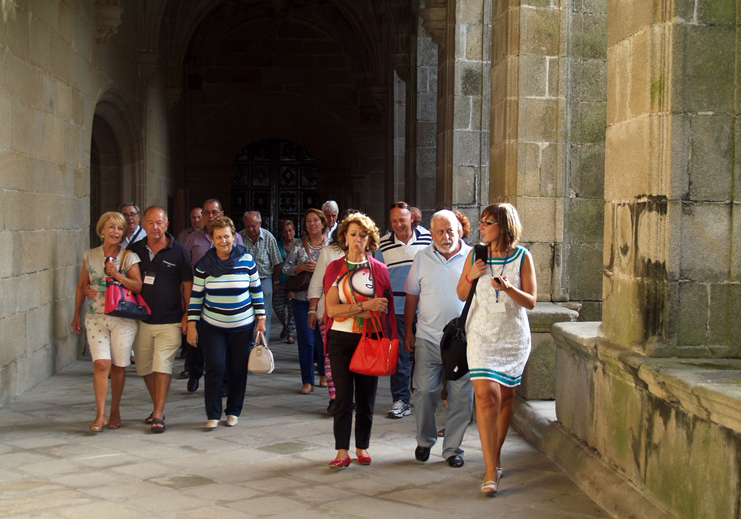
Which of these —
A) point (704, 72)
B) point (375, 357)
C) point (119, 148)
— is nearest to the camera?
point (704, 72)

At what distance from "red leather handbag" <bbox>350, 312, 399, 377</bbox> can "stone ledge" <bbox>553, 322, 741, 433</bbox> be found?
35.7 inches

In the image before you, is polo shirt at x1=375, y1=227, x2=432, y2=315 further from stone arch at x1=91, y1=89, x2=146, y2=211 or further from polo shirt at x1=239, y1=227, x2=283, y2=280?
stone arch at x1=91, y1=89, x2=146, y2=211

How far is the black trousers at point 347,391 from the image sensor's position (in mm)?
4785

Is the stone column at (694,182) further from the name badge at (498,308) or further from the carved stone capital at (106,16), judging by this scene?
the carved stone capital at (106,16)

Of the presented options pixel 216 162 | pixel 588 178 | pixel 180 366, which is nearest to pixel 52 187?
pixel 180 366

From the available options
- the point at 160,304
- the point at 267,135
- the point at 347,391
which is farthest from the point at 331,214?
the point at 267,135

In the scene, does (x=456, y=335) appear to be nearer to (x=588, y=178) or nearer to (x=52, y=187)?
(x=588, y=178)

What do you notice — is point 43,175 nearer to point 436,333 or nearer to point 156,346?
point 156,346

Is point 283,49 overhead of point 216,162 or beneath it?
overhead

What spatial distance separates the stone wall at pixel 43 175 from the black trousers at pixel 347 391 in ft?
9.44

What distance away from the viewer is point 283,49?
64.1 ft

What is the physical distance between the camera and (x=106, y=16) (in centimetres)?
955

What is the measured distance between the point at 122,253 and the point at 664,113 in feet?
11.3

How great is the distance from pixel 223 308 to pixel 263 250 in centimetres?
219
